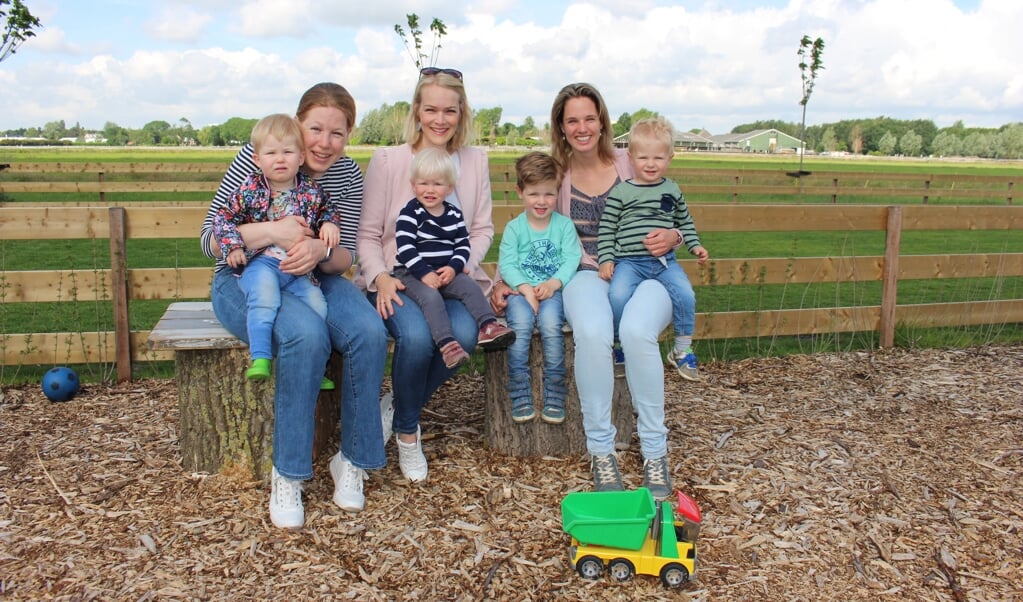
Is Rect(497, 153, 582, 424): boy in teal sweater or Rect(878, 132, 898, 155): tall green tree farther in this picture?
Rect(878, 132, 898, 155): tall green tree

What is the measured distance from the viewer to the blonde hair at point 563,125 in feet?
12.4

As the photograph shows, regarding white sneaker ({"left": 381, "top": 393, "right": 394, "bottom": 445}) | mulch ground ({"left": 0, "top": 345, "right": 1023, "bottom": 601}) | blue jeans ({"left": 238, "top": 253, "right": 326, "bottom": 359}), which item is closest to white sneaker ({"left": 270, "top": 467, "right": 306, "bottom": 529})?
mulch ground ({"left": 0, "top": 345, "right": 1023, "bottom": 601})

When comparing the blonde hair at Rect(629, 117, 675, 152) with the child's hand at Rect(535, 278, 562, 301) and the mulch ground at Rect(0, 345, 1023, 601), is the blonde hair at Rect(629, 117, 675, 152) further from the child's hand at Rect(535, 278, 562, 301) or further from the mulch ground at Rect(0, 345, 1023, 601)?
the mulch ground at Rect(0, 345, 1023, 601)

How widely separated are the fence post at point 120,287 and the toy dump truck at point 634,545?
320cm

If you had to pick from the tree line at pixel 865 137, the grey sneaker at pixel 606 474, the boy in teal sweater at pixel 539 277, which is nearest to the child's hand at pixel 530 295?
Answer: the boy in teal sweater at pixel 539 277

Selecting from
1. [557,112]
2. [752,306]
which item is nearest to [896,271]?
[752,306]

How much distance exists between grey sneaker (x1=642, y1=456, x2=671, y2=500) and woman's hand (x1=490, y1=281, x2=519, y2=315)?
35.8 inches

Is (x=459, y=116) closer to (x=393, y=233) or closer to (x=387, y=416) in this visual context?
(x=393, y=233)

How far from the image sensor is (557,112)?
3.85 m

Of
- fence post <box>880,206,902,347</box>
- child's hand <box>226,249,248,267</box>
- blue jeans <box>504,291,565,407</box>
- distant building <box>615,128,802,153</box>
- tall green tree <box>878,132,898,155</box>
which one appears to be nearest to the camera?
child's hand <box>226,249,248,267</box>

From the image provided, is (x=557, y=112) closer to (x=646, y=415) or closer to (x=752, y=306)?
(x=646, y=415)

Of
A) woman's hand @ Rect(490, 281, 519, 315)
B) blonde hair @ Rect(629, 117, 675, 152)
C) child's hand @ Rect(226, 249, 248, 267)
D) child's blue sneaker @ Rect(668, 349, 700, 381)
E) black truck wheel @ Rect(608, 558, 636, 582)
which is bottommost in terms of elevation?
black truck wheel @ Rect(608, 558, 636, 582)

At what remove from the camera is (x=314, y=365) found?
9.75 feet

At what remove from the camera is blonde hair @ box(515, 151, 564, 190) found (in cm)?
358
